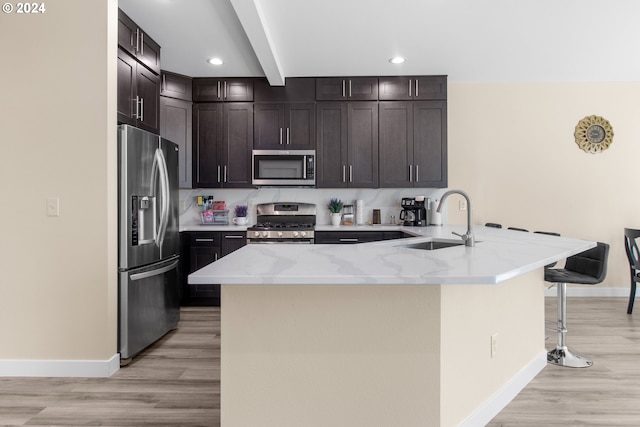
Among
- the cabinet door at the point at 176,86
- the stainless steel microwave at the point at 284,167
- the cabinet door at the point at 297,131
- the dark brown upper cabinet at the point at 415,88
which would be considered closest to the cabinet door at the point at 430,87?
the dark brown upper cabinet at the point at 415,88

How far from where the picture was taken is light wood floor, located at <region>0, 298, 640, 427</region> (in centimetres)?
202

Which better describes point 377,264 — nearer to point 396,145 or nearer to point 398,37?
point 398,37

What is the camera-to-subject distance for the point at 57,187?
101 inches

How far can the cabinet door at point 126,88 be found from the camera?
9.66 feet

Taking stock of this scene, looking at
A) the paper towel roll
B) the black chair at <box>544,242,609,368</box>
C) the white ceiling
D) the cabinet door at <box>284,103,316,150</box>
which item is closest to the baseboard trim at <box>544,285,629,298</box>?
the black chair at <box>544,242,609,368</box>

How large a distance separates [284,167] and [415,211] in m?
1.62

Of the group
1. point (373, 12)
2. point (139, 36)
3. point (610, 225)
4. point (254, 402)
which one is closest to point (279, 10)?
point (373, 12)

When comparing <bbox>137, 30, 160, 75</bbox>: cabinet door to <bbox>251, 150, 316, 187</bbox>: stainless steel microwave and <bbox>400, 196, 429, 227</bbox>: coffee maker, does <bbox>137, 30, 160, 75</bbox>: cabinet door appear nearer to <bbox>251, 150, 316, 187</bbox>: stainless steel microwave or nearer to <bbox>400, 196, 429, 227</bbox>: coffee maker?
<bbox>251, 150, 316, 187</bbox>: stainless steel microwave

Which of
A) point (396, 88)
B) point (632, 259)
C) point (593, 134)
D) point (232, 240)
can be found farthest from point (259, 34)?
point (632, 259)

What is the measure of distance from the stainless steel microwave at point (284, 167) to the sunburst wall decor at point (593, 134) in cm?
333

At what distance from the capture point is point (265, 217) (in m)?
4.76

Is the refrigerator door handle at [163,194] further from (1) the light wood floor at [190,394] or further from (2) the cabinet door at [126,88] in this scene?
(1) the light wood floor at [190,394]

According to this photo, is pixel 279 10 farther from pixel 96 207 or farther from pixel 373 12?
pixel 96 207

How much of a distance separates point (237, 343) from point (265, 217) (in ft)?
10.5
